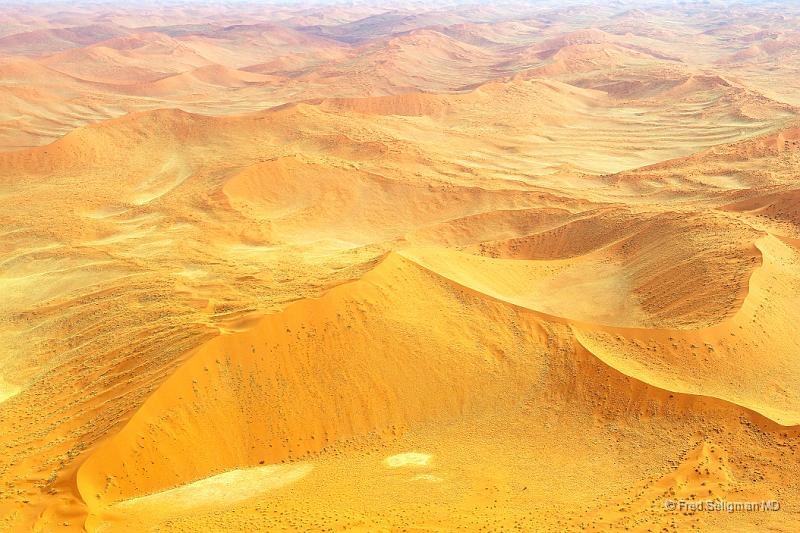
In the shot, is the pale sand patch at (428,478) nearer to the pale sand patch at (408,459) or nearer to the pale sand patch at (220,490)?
the pale sand patch at (408,459)

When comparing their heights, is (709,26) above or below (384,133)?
above

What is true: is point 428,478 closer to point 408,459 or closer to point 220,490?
point 408,459

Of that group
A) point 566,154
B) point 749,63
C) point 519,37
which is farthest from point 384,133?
point 519,37

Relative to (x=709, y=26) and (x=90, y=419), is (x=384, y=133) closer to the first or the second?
(x=90, y=419)

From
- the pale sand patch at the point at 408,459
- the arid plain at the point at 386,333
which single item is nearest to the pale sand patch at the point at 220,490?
the arid plain at the point at 386,333

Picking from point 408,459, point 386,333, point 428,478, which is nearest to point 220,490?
point 408,459

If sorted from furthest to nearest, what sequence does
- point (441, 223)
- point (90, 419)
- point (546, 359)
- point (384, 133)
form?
point (384, 133), point (441, 223), point (546, 359), point (90, 419)
